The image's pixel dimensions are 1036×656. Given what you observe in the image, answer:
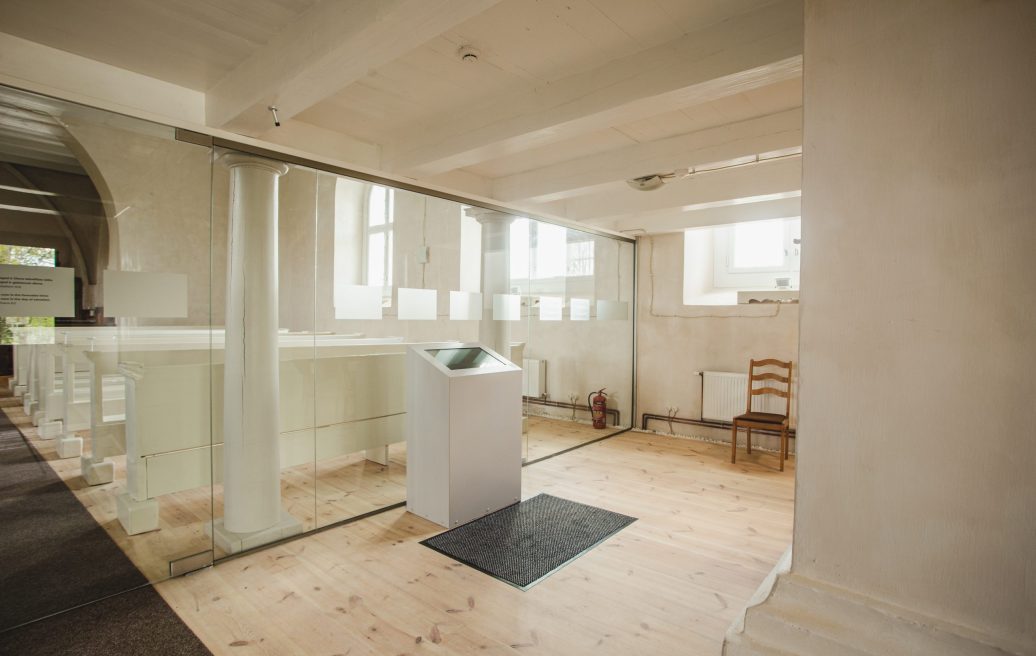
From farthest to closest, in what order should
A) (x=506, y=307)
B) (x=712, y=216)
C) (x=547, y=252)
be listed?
(x=712, y=216)
(x=547, y=252)
(x=506, y=307)

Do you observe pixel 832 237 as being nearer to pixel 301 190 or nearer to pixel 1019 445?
pixel 1019 445

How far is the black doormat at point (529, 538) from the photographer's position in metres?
2.66

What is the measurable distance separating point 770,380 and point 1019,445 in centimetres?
413

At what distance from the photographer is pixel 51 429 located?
7.27 feet

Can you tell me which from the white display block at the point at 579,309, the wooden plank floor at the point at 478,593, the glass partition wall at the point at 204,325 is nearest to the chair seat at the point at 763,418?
the wooden plank floor at the point at 478,593

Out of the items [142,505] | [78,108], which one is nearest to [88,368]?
[142,505]

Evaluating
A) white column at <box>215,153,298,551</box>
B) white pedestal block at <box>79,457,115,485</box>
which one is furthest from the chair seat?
white pedestal block at <box>79,457,115,485</box>

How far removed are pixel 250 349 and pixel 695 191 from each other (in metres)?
3.58

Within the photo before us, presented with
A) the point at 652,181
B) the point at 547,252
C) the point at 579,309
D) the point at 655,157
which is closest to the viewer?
the point at 655,157

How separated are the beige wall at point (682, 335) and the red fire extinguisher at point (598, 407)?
0.49 meters

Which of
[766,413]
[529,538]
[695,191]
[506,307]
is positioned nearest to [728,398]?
[766,413]

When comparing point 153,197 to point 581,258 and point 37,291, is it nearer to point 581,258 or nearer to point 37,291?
point 37,291

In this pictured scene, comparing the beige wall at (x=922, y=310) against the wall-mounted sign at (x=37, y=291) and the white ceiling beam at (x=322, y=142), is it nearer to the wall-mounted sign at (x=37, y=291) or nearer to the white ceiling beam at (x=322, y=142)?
the wall-mounted sign at (x=37, y=291)

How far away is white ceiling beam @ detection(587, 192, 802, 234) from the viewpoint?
15.3ft
